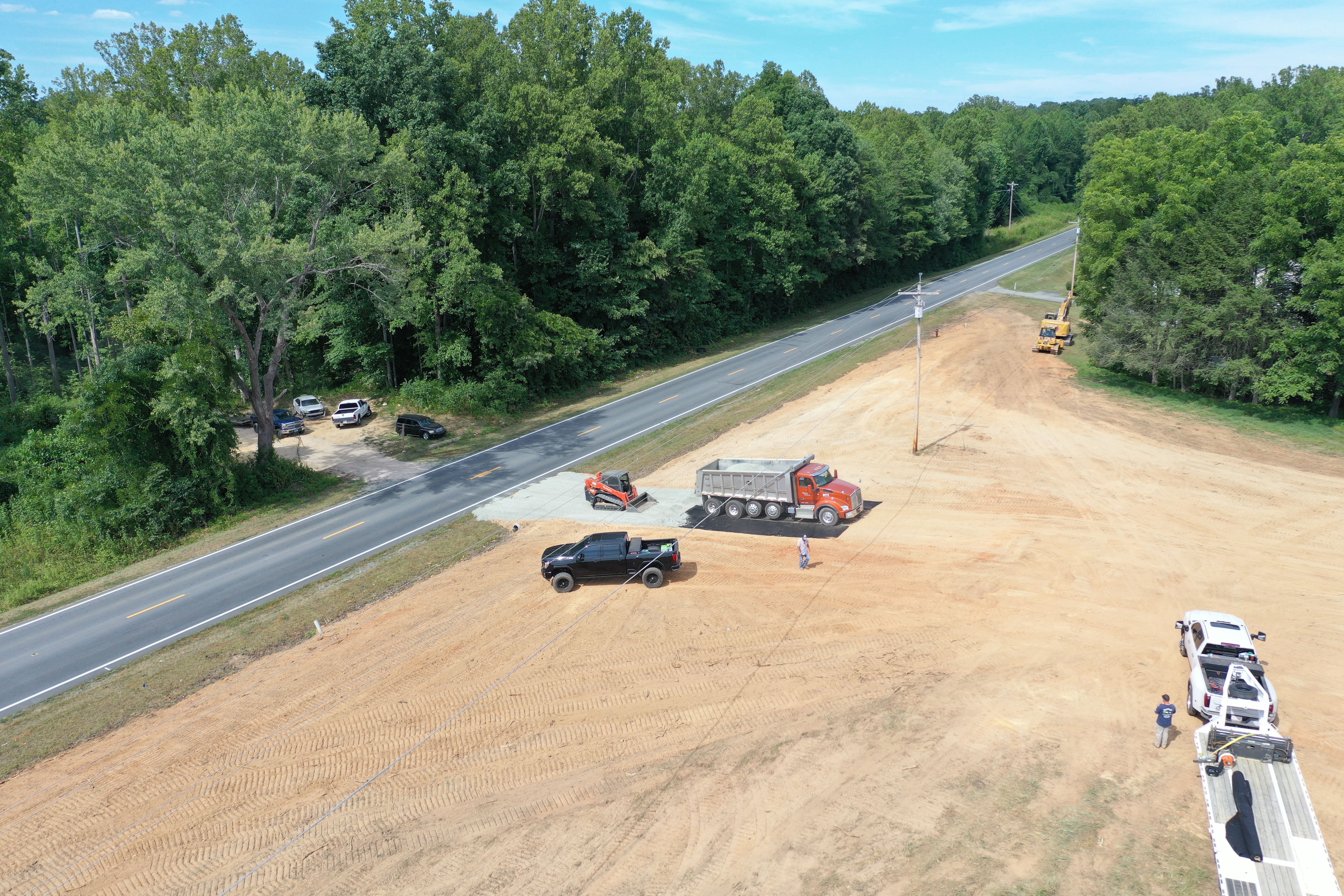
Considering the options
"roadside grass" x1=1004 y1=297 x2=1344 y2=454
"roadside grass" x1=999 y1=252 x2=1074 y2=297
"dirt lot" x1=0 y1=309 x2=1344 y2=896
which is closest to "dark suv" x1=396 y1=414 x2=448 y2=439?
"dirt lot" x1=0 y1=309 x2=1344 y2=896

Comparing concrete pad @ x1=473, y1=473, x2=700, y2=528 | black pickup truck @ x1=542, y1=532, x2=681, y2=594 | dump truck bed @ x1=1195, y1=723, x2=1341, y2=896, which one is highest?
black pickup truck @ x1=542, y1=532, x2=681, y2=594

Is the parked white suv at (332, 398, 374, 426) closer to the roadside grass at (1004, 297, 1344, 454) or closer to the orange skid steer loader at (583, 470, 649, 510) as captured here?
the orange skid steer loader at (583, 470, 649, 510)

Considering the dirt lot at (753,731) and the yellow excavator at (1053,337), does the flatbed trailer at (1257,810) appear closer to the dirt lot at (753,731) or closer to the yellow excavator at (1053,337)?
the dirt lot at (753,731)

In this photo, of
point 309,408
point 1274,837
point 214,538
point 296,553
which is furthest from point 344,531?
point 1274,837

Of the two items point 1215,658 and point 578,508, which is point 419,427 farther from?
point 1215,658

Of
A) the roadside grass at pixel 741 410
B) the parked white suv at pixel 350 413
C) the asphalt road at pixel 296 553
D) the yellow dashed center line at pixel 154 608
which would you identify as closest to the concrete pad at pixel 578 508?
the asphalt road at pixel 296 553

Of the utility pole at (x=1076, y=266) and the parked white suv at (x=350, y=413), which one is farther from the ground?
the utility pole at (x=1076, y=266)

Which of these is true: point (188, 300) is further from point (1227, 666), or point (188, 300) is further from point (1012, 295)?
point (1012, 295)
